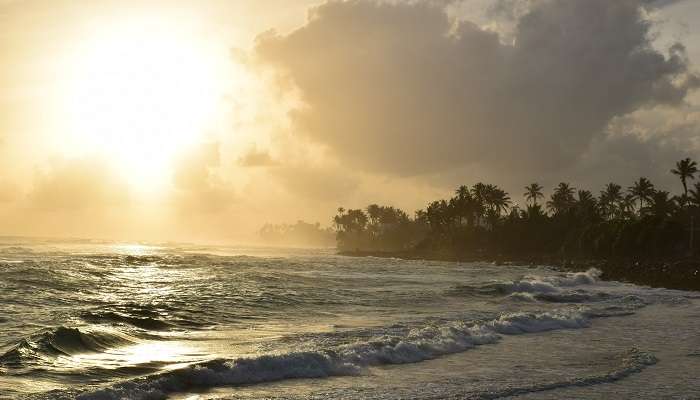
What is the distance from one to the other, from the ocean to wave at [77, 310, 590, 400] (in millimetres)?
43

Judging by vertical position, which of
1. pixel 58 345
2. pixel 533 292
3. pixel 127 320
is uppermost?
pixel 58 345

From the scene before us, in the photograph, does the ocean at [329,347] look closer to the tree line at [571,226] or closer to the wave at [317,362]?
A: the wave at [317,362]

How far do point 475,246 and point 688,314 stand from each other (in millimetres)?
131150

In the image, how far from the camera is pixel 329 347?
57.7 ft

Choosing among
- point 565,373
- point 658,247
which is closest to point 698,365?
point 565,373

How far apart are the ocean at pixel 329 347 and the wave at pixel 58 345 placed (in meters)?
0.06

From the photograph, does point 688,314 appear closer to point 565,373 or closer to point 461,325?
point 461,325

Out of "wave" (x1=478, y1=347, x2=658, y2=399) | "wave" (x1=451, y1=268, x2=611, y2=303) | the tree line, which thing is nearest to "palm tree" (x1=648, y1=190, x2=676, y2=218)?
the tree line

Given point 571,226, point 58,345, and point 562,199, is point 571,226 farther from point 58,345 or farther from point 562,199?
point 58,345

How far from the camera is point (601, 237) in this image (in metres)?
103

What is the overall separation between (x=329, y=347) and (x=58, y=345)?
7.67 metres

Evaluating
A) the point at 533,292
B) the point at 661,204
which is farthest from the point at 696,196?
the point at 533,292

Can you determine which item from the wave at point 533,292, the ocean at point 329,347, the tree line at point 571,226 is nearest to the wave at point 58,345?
the ocean at point 329,347

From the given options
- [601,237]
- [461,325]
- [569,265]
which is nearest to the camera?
[461,325]
